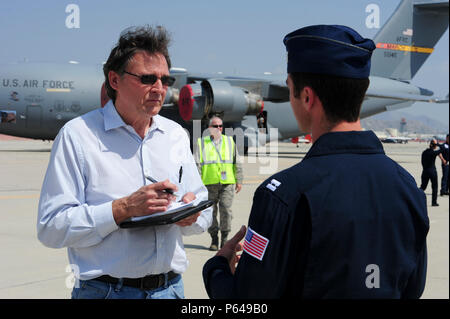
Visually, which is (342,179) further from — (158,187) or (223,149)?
(223,149)

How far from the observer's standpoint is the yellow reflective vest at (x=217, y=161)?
7211 mm

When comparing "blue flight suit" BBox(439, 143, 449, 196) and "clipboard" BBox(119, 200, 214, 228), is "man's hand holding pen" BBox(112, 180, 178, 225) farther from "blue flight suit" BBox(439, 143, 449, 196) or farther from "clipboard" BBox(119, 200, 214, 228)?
"blue flight suit" BBox(439, 143, 449, 196)

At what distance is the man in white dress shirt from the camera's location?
7.02 feet

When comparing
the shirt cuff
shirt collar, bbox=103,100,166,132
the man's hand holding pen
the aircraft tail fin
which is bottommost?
the shirt cuff

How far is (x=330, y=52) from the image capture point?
1558 millimetres

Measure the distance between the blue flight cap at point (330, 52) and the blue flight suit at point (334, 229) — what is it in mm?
203

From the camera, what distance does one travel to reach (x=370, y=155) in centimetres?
156

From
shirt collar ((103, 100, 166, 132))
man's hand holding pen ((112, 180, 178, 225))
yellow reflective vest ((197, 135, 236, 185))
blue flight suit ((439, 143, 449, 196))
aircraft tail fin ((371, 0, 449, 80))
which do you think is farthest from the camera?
aircraft tail fin ((371, 0, 449, 80))

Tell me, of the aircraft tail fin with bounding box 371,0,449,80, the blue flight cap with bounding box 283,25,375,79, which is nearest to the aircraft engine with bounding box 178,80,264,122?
the aircraft tail fin with bounding box 371,0,449,80

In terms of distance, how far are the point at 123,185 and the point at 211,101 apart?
1793 cm

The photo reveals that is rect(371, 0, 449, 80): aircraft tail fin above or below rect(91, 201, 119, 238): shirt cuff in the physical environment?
above

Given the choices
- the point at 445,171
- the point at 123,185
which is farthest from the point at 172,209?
the point at 445,171

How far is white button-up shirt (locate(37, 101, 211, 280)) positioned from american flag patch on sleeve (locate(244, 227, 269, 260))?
0.86 metres
